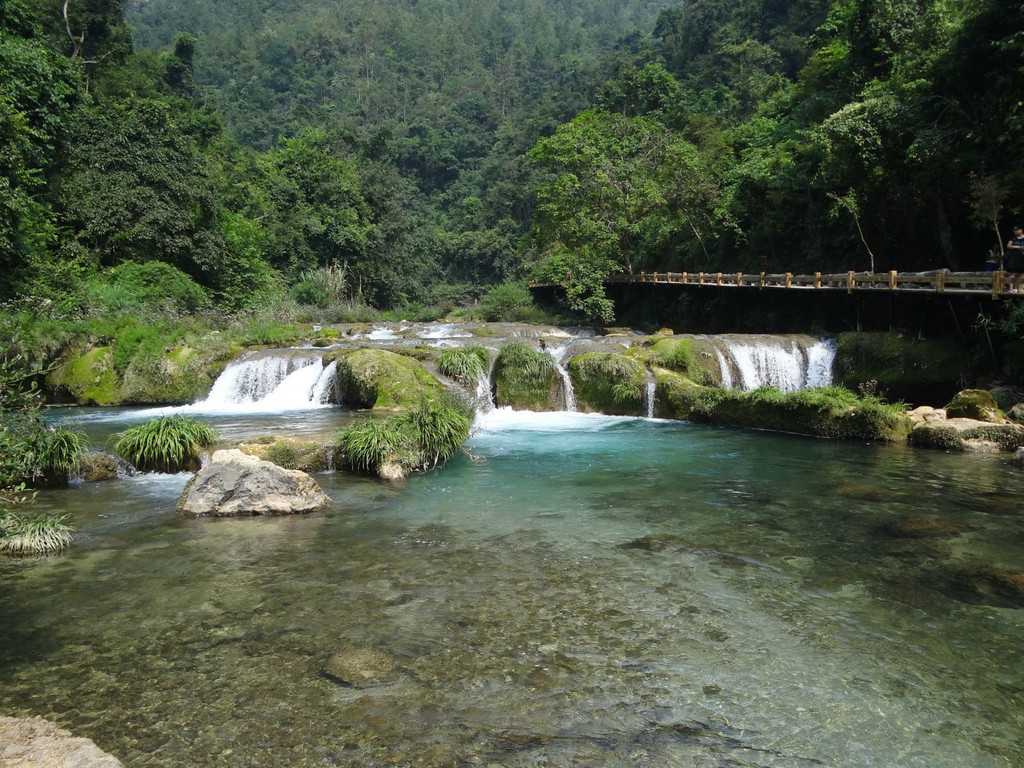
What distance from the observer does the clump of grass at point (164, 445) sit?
11.0 meters

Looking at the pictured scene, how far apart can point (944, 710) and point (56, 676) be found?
611cm

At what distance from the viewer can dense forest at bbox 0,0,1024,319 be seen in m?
18.7

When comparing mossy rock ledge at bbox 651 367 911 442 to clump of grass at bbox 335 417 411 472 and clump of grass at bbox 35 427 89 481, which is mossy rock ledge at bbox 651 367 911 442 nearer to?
clump of grass at bbox 335 417 411 472

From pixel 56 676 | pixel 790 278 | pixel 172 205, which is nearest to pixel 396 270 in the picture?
pixel 172 205

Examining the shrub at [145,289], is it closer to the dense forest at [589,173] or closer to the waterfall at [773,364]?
the dense forest at [589,173]

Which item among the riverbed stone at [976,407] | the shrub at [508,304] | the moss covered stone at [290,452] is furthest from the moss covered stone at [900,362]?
the shrub at [508,304]

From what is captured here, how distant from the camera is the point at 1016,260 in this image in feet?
49.2

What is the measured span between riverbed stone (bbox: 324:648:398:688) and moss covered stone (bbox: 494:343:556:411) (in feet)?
40.3

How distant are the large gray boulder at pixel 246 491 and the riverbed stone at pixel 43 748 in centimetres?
507

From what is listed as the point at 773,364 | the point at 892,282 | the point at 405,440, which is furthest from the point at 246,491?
the point at 892,282

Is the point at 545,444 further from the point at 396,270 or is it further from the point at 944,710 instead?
the point at 396,270

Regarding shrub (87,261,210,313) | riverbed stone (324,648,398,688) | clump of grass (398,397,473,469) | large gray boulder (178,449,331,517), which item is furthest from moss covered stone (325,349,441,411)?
shrub (87,261,210,313)

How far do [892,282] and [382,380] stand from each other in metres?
12.7

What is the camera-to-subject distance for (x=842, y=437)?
14.4 m
